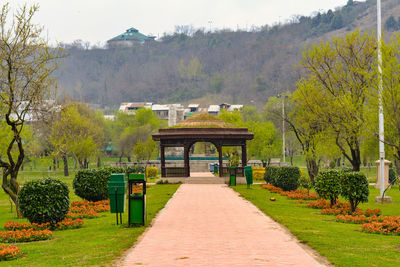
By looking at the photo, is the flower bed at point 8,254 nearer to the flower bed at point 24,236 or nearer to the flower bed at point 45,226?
the flower bed at point 24,236

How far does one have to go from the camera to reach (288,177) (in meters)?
29.4

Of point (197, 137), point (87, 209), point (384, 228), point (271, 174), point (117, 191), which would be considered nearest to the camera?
point (384, 228)

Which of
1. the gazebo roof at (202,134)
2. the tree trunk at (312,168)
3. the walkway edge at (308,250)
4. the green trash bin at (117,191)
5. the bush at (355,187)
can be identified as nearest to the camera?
the walkway edge at (308,250)

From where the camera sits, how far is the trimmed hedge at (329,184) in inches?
780

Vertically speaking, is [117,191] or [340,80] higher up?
[340,80]

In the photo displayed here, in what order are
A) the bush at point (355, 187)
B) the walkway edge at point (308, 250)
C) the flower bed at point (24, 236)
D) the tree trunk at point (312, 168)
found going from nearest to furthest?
1. the walkway edge at point (308, 250)
2. the flower bed at point (24, 236)
3. the bush at point (355, 187)
4. the tree trunk at point (312, 168)

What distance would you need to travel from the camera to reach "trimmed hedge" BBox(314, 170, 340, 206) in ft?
65.0

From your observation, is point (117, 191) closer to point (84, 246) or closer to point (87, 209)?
point (84, 246)

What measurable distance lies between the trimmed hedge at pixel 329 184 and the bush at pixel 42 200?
387 inches

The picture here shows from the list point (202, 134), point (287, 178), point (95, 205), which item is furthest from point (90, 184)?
point (202, 134)

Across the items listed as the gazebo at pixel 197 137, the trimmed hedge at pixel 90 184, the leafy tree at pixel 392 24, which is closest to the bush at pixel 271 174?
the gazebo at pixel 197 137

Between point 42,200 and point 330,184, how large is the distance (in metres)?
10.5

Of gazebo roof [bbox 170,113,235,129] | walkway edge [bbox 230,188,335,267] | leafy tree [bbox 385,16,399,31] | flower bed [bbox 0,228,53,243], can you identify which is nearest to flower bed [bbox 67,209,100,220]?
flower bed [bbox 0,228,53,243]

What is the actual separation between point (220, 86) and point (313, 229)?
7118 inches
